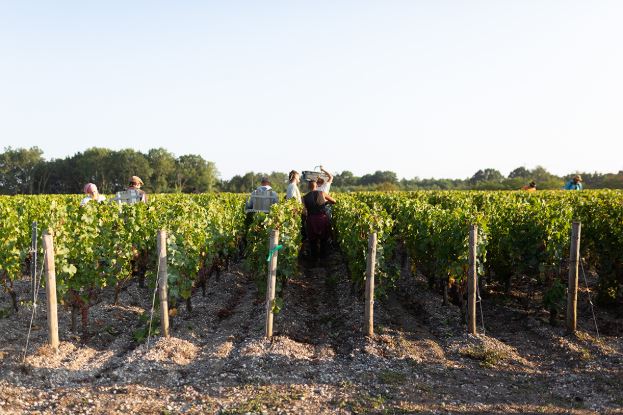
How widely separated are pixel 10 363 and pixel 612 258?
8.44 metres

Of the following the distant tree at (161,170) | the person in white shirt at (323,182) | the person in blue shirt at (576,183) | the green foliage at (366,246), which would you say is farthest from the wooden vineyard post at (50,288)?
the distant tree at (161,170)

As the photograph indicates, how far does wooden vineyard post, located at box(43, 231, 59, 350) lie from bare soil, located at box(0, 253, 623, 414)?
23 cm

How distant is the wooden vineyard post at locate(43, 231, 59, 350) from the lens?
618 centimetres

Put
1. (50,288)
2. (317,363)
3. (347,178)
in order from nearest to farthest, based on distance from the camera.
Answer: (317,363) → (50,288) → (347,178)

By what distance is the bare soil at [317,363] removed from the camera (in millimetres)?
4824

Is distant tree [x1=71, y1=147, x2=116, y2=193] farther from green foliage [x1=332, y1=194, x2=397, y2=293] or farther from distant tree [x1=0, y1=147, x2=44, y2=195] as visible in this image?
green foliage [x1=332, y1=194, x2=397, y2=293]

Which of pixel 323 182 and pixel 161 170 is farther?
pixel 161 170

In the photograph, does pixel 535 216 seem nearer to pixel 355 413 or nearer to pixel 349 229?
pixel 349 229

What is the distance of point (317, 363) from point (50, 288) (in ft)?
10.8

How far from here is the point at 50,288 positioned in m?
6.19

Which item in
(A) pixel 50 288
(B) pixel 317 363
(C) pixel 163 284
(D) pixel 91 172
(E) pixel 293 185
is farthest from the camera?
(D) pixel 91 172

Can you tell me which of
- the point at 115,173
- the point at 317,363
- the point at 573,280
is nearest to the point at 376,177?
the point at 115,173

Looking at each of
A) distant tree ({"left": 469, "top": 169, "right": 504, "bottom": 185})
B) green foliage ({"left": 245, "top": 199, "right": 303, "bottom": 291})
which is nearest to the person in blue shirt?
green foliage ({"left": 245, "top": 199, "right": 303, "bottom": 291})

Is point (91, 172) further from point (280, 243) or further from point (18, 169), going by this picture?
point (280, 243)
